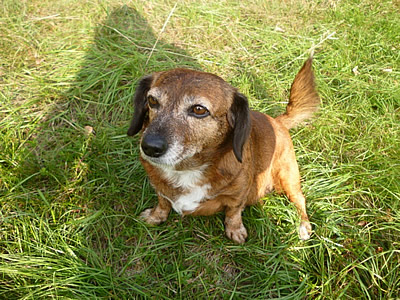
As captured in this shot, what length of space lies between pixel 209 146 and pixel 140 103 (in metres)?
0.81

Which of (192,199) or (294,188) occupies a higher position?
(192,199)

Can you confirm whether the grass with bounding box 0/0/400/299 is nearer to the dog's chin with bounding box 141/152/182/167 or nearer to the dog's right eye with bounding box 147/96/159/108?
the dog's chin with bounding box 141/152/182/167

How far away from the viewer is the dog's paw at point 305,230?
3056 mm

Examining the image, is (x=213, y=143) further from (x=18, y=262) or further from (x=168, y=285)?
(x=18, y=262)

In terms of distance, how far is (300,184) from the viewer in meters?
3.35

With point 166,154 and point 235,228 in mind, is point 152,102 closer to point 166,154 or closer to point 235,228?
point 166,154

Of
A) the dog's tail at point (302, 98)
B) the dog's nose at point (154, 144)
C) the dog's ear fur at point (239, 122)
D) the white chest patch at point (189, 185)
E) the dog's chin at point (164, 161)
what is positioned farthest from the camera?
the dog's tail at point (302, 98)

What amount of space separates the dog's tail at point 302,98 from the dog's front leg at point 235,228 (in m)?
1.31

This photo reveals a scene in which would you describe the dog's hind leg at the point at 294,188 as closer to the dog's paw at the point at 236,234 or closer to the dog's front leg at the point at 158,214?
the dog's paw at the point at 236,234

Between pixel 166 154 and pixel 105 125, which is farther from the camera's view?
pixel 105 125

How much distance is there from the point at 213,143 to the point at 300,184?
1.50 meters

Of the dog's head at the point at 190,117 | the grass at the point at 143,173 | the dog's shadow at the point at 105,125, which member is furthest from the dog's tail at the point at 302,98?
the dog's head at the point at 190,117

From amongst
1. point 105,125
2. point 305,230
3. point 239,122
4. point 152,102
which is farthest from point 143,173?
point 305,230

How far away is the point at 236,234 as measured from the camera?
298 cm
